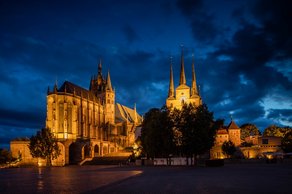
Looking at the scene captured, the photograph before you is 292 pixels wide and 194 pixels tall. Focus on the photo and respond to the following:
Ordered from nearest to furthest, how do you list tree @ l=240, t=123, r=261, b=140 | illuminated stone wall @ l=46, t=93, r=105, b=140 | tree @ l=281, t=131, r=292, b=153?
1. tree @ l=281, t=131, r=292, b=153
2. illuminated stone wall @ l=46, t=93, r=105, b=140
3. tree @ l=240, t=123, r=261, b=140

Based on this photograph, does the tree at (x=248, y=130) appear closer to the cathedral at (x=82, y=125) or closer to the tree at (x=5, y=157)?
the cathedral at (x=82, y=125)

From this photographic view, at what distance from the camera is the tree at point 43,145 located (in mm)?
76688

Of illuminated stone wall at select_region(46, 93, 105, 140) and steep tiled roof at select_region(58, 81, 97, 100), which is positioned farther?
steep tiled roof at select_region(58, 81, 97, 100)

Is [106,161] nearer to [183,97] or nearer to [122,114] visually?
[183,97]

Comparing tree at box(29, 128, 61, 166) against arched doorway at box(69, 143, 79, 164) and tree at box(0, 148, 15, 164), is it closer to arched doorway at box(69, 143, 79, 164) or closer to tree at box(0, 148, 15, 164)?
tree at box(0, 148, 15, 164)

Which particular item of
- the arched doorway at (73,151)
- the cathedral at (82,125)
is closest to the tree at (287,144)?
the cathedral at (82,125)

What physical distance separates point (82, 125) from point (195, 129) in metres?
61.1

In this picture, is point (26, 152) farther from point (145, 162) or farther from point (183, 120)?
point (183, 120)

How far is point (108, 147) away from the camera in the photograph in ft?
349

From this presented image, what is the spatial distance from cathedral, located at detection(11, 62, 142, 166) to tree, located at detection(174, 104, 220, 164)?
40494mm

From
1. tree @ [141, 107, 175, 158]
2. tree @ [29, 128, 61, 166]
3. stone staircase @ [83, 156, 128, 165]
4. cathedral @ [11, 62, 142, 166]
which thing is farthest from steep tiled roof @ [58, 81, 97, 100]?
tree @ [141, 107, 175, 158]

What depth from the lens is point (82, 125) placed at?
104938 millimetres

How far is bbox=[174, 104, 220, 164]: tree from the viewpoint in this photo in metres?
50.3

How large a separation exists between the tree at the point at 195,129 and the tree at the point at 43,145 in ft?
126
